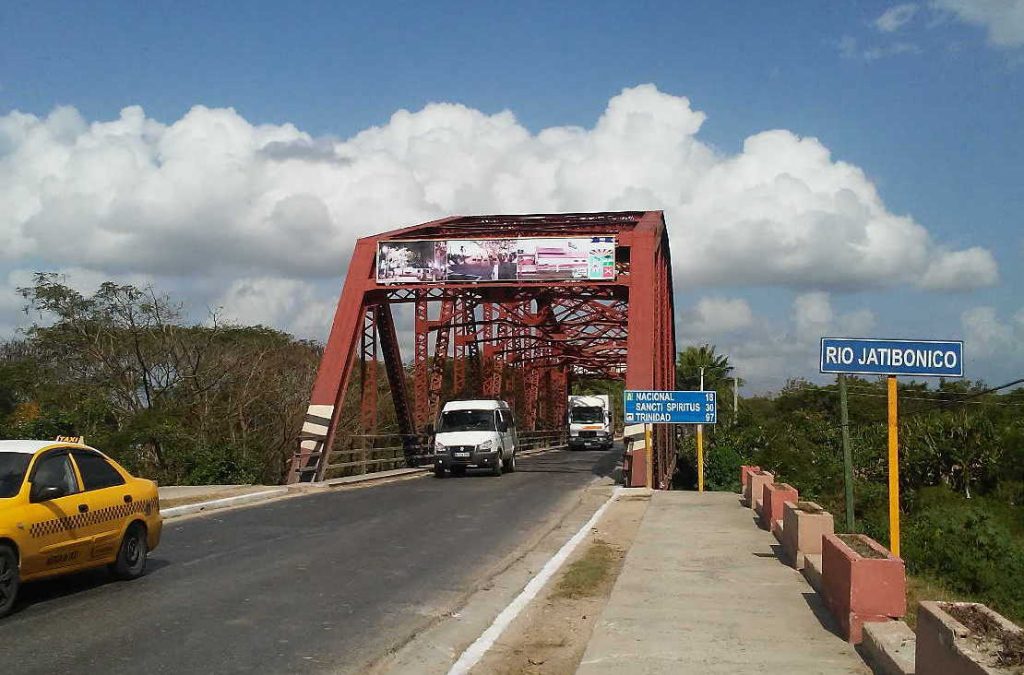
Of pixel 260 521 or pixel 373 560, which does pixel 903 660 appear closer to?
pixel 373 560

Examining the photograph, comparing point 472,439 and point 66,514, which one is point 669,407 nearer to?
point 472,439

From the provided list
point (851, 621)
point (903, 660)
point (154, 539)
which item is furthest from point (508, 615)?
point (154, 539)

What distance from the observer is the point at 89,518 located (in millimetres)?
8836

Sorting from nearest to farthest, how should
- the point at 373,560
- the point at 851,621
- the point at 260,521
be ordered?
the point at 851,621
the point at 373,560
the point at 260,521

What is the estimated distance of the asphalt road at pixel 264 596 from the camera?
259 inches

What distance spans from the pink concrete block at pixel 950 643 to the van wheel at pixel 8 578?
657cm

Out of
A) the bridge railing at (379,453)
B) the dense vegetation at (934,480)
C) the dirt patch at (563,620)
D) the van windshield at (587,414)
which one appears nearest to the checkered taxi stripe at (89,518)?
the dirt patch at (563,620)

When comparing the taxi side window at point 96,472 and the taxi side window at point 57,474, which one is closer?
the taxi side window at point 57,474

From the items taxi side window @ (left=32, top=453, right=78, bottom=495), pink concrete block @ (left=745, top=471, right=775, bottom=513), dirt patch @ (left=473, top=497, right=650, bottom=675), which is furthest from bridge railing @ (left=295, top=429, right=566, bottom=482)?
taxi side window @ (left=32, top=453, right=78, bottom=495)

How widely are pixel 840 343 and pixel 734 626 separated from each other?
10.8ft

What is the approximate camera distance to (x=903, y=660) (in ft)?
18.8

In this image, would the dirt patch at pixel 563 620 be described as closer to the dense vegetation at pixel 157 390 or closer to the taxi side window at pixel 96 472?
the taxi side window at pixel 96 472

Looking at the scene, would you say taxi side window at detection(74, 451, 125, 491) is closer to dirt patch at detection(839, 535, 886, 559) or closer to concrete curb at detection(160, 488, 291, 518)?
concrete curb at detection(160, 488, 291, 518)

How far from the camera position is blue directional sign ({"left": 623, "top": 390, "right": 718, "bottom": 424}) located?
74.3 feet
